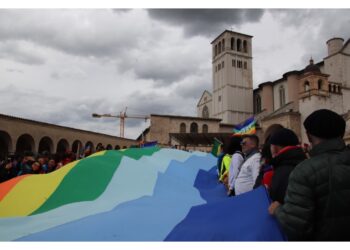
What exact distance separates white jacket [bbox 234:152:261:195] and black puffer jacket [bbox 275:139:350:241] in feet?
5.36

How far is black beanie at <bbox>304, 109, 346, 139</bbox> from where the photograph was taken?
199 cm

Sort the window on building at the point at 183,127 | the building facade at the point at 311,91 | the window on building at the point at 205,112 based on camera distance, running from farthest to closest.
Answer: the window on building at the point at 205,112
the window on building at the point at 183,127
the building facade at the point at 311,91

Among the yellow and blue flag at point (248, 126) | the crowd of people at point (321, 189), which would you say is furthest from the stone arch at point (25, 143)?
the crowd of people at point (321, 189)

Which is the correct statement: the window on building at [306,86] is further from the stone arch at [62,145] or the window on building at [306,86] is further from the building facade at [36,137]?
the stone arch at [62,145]

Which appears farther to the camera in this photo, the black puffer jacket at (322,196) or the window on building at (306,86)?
the window on building at (306,86)

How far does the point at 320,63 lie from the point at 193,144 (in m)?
20.0

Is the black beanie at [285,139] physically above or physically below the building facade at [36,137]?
below

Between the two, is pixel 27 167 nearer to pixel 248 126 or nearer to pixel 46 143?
pixel 248 126

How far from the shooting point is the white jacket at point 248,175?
11.8ft

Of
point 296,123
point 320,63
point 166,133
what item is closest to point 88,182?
point 296,123

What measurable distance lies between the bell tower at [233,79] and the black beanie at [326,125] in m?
47.6

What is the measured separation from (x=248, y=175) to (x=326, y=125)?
5.93ft

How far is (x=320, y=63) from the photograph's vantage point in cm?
3928

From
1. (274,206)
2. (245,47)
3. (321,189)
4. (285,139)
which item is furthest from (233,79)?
(321,189)
